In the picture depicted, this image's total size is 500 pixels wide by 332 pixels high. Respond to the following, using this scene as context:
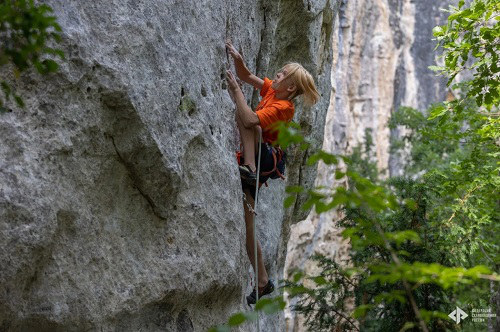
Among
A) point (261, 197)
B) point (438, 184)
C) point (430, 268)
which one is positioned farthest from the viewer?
point (438, 184)

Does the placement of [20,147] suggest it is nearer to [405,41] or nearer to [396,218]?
[396,218]

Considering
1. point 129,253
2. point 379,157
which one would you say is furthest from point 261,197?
point 379,157

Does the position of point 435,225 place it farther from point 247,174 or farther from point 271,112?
point 271,112

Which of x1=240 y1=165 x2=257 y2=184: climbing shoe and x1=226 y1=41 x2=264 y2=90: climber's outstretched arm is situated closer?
x1=240 y1=165 x2=257 y2=184: climbing shoe

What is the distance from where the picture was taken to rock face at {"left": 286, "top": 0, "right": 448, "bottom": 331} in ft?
92.5

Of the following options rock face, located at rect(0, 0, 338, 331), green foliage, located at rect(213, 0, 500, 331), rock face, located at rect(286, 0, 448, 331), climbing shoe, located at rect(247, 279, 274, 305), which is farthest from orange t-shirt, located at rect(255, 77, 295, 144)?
rock face, located at rect(286, 0, 448, 331)

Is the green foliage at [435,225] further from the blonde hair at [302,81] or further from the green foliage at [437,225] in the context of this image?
the blonde hair at [302,81]

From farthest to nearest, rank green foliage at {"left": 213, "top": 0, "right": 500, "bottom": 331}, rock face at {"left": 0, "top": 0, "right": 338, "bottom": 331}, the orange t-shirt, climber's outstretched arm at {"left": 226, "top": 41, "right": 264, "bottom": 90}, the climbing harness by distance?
1. climber's outstretched arm at {"left": 226, "top": 41, "right": 264, "bottom": 90}
2. the climbing harness
3. the orange t-shirt
4. rock face at {"left": 0, "top": 0, "right": 338, "bottom": 331}
5. green foliage at {"left": 213, "top": 0, "right": 500, "bottom": 331}

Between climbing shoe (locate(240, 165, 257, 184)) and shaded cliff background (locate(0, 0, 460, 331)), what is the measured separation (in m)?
0.20

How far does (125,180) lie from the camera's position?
→ 4.53 m

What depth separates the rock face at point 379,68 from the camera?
28.2 m

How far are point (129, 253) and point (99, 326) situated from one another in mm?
473

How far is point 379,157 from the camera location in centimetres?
2923

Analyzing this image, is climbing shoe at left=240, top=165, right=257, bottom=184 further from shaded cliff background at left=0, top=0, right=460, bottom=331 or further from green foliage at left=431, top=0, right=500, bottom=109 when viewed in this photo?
green foliage at left=431, top=0, right=500, bottom=109
